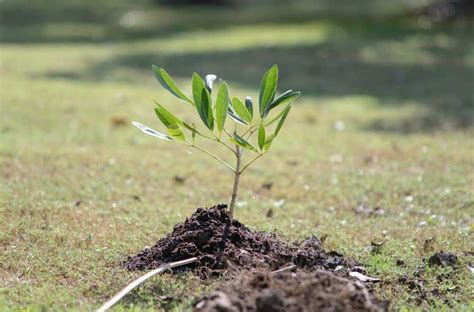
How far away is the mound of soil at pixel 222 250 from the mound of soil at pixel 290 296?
22.0 inches

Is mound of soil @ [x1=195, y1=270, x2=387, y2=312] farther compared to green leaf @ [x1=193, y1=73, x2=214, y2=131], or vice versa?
green leaf @ [x1=193, y1=73, x2=214, y2=131]

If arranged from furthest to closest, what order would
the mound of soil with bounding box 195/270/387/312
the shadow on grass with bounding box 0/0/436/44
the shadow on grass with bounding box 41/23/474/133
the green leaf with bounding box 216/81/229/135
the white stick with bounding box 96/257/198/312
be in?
the shadow on grass with bounding box 0/0/436/44, the shadow on grass with bounding box 41/23/474/133, the green leaf with bounding box 216/81/229/135, the white stick with bounding box 96/257/198/312, the mound of soil with bounding box 195/270/387/312

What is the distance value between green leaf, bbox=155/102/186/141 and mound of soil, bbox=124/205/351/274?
1.51ft

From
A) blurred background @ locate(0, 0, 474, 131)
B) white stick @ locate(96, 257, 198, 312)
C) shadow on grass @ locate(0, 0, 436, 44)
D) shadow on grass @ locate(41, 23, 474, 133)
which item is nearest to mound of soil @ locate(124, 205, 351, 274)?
white stick @ locate(96, 257, 198, 312)

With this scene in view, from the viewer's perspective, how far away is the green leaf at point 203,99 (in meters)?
4.34

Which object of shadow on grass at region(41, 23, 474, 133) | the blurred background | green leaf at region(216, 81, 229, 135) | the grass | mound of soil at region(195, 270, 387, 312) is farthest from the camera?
the blurred background

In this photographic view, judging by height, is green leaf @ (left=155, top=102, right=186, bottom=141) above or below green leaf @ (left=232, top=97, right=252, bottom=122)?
below

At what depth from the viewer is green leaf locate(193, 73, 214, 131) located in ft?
14.2

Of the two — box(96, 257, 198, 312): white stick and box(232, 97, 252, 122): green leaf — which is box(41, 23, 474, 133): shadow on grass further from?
box(96, 257, 198, 312): white stick

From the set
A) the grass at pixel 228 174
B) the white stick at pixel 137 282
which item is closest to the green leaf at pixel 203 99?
the white stick at pixel 137 282

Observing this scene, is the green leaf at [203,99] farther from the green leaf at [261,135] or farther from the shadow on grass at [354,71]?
the shadow on grass at [354,71]

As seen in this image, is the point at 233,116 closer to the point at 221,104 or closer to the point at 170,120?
the point at 221,104

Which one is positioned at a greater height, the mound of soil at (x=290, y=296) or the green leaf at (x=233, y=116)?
the green leaf at (x=233, y=116)

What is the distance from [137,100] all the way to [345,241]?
5.55 metres
